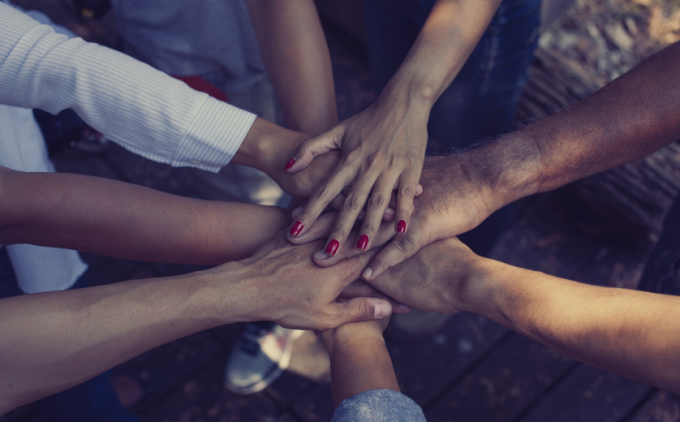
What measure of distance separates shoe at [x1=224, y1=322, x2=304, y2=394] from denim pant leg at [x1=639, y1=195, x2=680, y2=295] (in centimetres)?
141

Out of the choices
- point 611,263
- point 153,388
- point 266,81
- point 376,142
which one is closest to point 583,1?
point 611,263

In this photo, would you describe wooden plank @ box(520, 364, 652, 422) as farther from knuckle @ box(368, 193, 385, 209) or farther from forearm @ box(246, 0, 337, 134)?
forearm @ box(246, 0, 337, 134)

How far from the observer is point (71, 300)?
0.95m

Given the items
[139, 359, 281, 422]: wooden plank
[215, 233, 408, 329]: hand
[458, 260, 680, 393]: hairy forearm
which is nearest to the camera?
[458, 260, 680, 393]: hairy forearm

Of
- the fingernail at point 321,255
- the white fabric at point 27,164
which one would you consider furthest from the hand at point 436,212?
the white fabric at point 27,164

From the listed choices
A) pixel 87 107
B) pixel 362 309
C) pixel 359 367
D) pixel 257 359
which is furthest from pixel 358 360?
pixel 87 107

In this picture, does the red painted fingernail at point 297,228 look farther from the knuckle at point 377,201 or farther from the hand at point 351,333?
the hand at point 351,333

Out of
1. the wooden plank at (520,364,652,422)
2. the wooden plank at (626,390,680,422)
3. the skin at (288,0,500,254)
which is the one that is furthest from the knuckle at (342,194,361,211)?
the wooden plank at (626,390,680,422)

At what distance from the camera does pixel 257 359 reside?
191cm

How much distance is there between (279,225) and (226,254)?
0.18m

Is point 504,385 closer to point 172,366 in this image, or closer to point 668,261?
point 668,261

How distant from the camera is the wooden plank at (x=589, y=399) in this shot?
1859mm

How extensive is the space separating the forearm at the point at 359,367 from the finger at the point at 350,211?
261 mm

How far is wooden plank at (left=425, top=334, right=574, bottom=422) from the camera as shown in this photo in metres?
1.87
